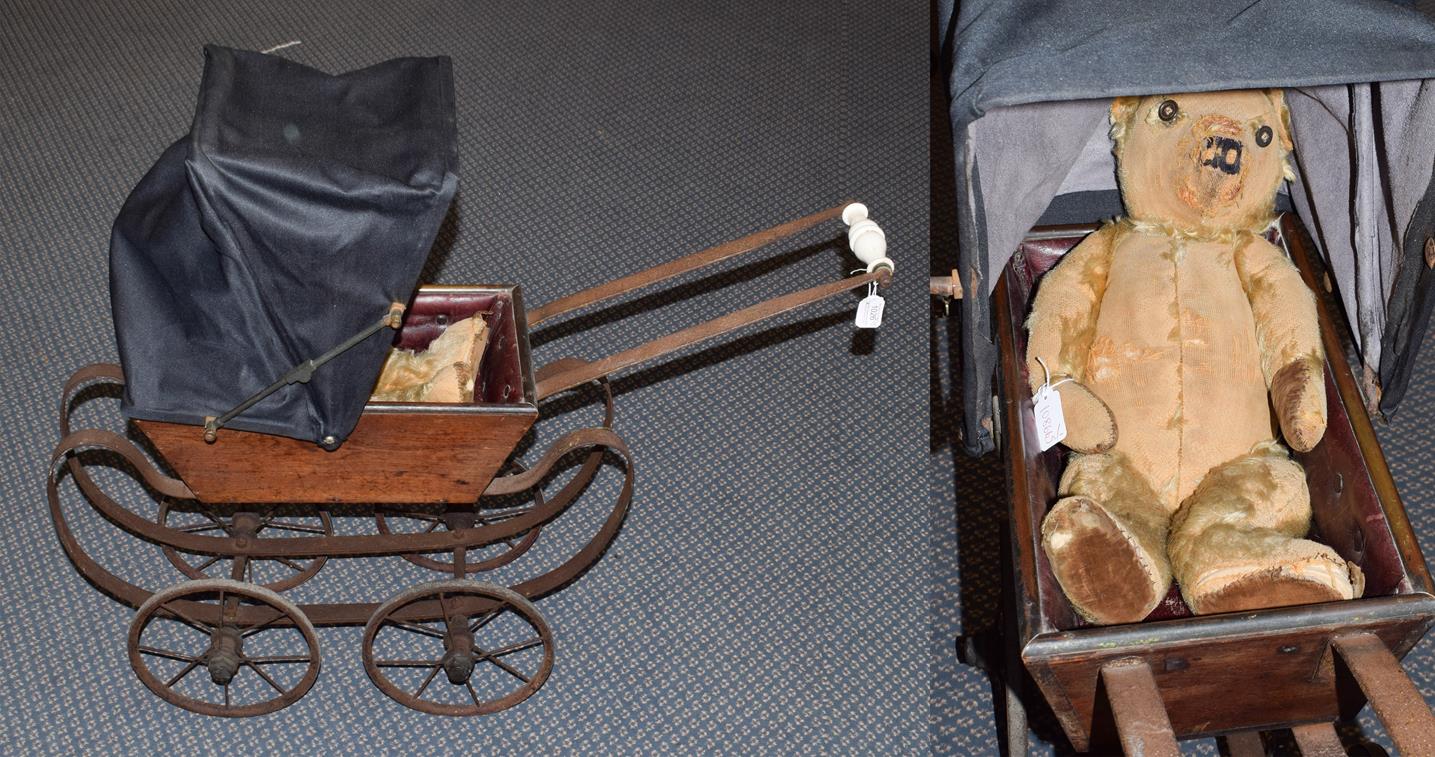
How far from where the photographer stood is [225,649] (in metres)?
2.08

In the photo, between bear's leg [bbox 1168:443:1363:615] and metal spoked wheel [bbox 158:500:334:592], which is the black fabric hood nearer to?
metal spoked wheel [bbox 158:500:334:592]

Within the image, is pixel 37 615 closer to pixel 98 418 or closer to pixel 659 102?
pixel 98 418

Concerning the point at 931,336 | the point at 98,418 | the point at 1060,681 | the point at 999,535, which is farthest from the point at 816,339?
the point at 98,418

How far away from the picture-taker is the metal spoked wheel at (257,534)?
2312 mm

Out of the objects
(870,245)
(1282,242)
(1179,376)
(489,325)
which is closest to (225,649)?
(489,325)

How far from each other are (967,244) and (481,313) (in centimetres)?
76

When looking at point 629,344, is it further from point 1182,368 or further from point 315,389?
point 1182,368

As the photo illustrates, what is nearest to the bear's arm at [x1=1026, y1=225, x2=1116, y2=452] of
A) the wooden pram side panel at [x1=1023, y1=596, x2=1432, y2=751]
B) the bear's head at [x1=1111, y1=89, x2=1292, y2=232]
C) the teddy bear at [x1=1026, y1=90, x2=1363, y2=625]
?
the teddy bear at [x1=1026, y1=90, x2=1363, y2=625]

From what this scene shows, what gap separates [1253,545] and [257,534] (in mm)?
1586

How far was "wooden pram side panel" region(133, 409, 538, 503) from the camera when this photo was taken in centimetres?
189

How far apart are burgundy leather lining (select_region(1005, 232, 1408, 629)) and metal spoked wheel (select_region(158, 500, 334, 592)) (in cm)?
114

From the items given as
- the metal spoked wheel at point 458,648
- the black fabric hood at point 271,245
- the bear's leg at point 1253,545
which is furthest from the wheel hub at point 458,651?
the bear's leg at point 1253,545

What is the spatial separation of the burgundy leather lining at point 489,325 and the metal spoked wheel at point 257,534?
0.38m

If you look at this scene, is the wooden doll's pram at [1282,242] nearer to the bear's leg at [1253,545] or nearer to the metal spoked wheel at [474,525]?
the bear's leg at [1253,545]
